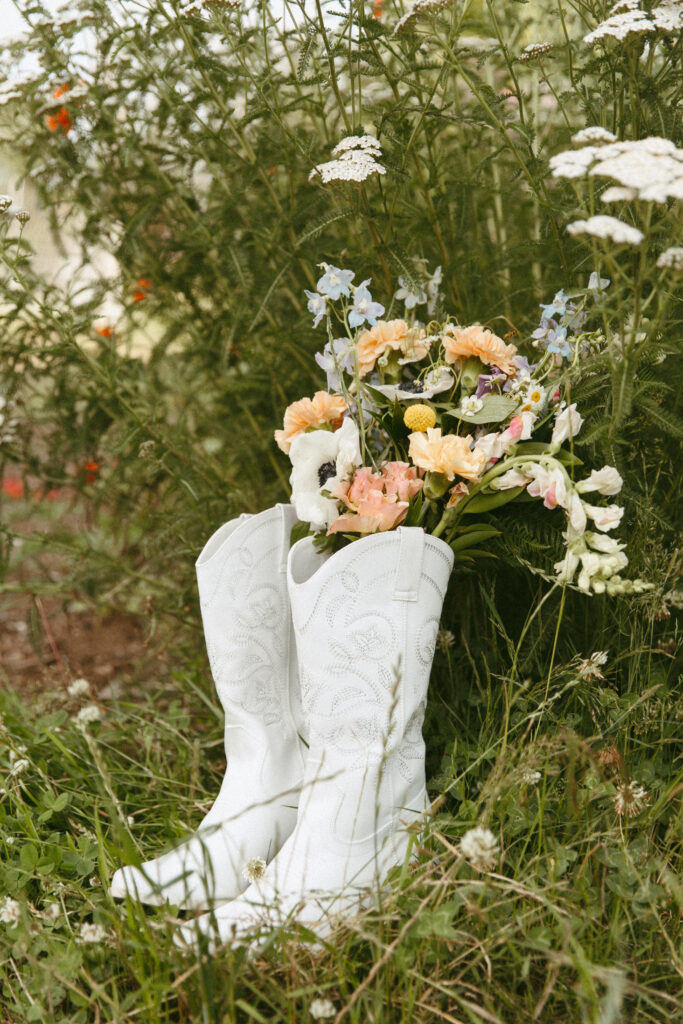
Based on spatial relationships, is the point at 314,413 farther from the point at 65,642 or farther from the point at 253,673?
the point at 65,642

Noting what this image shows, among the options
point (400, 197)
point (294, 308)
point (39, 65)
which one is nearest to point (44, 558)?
point (294, 308)

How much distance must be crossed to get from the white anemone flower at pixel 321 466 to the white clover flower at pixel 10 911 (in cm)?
69

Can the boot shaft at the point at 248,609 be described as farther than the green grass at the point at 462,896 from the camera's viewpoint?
Yes

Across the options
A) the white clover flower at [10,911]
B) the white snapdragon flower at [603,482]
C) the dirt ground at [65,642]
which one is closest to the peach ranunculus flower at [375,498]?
the white snapdragon flower at [603,482]

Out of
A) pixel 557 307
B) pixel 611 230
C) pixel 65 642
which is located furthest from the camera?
pixel 65 642

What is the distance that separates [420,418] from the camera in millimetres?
1249

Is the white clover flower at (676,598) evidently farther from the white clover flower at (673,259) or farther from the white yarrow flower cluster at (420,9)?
the white yarrow flower cluster at (420,9)

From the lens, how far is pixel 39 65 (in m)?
1.75

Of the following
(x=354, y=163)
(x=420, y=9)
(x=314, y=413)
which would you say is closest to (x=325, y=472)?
(x=314, y=413)

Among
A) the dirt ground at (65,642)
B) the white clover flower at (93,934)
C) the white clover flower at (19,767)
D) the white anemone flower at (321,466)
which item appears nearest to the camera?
the white clover flower at (93,934)

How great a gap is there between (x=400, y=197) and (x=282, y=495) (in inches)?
28.2

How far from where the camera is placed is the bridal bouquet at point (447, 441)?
1.15 meters

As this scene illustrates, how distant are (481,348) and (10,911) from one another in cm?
107

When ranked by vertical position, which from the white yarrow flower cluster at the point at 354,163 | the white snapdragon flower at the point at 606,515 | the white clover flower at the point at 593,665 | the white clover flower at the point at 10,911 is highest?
the white yarrow flower cluster at the point at 354,163
